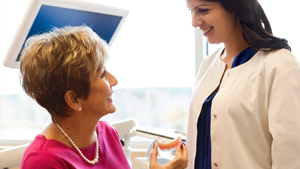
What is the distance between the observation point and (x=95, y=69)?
118cm

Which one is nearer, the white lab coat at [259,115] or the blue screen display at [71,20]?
the white lab coat at [259,115]

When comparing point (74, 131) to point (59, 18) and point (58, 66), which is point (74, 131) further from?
point (59, 18)

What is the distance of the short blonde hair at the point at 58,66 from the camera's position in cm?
111

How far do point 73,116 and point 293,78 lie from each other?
0.73 metres

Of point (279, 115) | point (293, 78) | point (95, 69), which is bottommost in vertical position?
point (95, 69)

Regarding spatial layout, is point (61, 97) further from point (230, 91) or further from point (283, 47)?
point (283, 47)

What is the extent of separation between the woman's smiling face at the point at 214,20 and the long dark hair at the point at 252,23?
3 centimetres

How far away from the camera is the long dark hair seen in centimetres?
145

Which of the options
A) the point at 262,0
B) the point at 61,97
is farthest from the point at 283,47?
the point at 262,0

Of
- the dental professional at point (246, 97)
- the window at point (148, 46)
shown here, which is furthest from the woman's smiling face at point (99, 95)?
the window at point (148, 46)

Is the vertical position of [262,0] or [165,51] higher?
[262,0]

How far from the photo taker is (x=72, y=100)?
1170 mm

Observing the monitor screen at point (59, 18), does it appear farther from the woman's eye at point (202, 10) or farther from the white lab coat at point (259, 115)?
the white lab coat at point (259, 115)

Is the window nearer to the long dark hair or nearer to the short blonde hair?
the long dark hair
